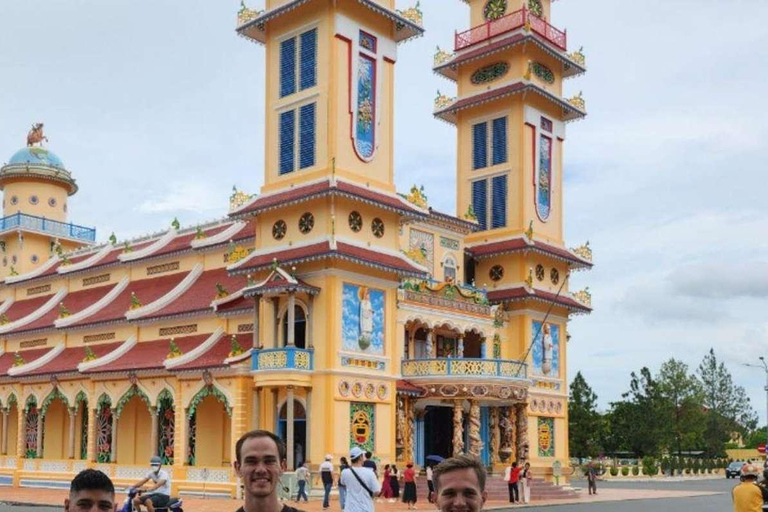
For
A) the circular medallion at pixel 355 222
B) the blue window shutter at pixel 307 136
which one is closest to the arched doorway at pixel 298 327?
the circular medallion at pixel 355 222

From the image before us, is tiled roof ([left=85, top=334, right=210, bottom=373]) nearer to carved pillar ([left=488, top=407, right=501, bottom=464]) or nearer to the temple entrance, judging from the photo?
the temple entrance

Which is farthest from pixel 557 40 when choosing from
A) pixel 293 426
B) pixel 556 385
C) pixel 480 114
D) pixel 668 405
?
pixel 668 405

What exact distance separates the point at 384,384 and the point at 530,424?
348 inches

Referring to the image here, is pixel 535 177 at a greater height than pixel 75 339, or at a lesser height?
greater

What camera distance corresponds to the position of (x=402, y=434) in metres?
35.3

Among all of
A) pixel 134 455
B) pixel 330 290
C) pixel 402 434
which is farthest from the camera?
pixel 134 455

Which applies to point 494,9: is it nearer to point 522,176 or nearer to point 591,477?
point 522,176

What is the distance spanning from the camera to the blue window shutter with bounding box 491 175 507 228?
4244cm

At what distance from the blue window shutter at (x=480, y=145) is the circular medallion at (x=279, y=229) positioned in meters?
12.1

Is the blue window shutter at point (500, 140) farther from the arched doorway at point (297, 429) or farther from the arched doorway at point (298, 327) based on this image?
the arched doorway at point (297, 429)

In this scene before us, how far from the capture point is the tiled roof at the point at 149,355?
121ft

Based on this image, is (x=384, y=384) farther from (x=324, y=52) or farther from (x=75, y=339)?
(x=75, y=339)

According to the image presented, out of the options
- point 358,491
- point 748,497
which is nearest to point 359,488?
point 358,491

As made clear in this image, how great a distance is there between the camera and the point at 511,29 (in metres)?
42.8
